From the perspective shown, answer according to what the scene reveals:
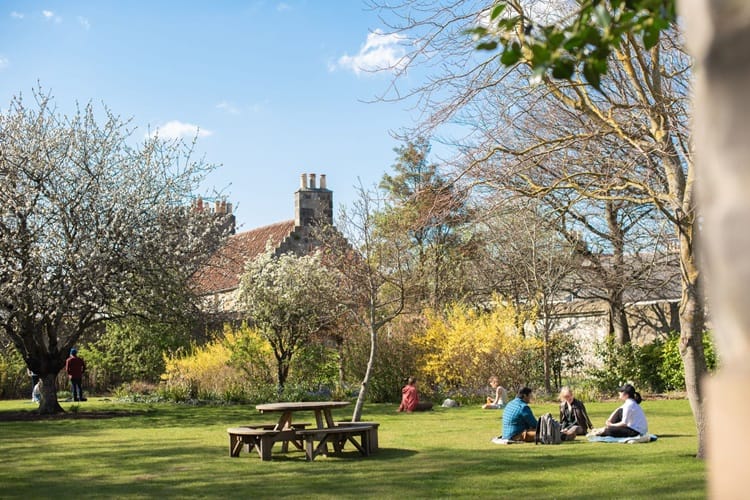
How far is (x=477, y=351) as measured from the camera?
1038 inches

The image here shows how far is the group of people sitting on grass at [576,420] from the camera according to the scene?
14.9 metres

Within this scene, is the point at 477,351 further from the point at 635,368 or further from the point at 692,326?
the point at 692,326

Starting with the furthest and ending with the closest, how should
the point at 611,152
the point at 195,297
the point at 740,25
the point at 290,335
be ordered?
the point at 290,335, the point at 195,297, the point at 611,152, the point at 740,25

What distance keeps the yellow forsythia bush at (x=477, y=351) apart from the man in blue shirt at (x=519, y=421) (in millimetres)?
10715

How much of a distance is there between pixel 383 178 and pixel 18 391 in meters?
21.0

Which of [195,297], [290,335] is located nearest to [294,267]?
[290,335]

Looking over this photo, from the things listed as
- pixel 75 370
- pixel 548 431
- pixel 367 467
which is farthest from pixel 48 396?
pixel 548 431

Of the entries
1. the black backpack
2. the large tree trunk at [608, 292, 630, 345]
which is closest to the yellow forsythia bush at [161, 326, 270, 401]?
the large tree trunk at [608, 292, 630, 345]

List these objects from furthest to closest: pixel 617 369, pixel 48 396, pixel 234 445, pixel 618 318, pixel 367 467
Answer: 1. pixel 618 318
2. pixel 617 369
3. pixel 48 396
4. pixel 234 445
5. pixel 367 467

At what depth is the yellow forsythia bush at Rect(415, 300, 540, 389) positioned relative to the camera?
26297mm

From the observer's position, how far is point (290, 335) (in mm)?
29906

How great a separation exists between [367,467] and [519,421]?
362 cm

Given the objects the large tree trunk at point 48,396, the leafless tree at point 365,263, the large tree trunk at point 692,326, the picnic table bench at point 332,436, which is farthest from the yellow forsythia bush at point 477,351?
the large tree trunk at point 692,326

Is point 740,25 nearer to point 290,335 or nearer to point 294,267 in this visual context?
point 290,335
